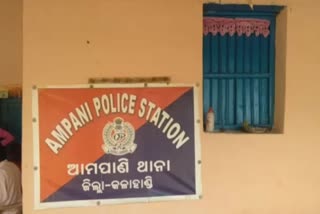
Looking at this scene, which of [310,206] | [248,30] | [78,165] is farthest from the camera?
[248,30]

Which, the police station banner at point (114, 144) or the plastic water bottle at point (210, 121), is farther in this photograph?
the plastic water bottle at point (210, 121)

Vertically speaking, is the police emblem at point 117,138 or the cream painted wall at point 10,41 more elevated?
the cream painted wall at point 10,41

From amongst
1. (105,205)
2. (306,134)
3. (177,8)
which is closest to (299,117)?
(306,134)

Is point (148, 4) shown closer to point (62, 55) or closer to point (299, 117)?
point (62, 55)

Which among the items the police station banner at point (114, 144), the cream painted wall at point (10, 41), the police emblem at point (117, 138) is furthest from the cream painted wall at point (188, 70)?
the cream painted wall at point (10, 41)

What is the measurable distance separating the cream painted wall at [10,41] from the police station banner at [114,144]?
67 centimetres

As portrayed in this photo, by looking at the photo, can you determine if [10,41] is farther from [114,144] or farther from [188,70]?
[188,70]

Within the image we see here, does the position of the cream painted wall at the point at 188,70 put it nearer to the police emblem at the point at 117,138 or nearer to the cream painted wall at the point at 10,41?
the police emblem at the point at 117,138

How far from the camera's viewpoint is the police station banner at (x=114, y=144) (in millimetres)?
1734

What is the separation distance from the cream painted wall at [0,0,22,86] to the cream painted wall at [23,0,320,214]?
604 mm

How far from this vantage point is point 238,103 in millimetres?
2074

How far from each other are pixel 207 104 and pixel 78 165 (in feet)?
2.71

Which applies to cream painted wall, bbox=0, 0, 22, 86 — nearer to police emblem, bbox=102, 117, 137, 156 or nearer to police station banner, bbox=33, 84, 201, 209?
police station banner, bbox=33, 84, 201, 209

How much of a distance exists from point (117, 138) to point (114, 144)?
1.3 inches
